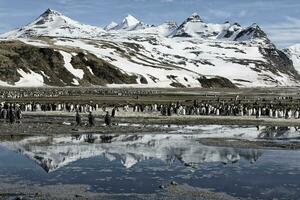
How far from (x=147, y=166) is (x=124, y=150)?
5329 millimetres

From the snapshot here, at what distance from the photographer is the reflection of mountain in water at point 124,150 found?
29.0 m

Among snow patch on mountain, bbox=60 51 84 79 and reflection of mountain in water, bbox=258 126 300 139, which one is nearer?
reflection of mountain in water, bbox=258 126 300 139

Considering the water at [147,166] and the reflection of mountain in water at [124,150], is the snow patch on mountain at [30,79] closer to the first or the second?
the reflection of mountain in water at [124,150]

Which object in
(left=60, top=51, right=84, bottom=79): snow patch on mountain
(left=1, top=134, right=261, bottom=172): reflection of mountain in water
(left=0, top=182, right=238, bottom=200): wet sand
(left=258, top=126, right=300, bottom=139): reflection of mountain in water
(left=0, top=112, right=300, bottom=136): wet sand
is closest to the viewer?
(left=0, top=182, right=238, bottom=200): wet sand

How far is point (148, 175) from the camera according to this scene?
976 inches

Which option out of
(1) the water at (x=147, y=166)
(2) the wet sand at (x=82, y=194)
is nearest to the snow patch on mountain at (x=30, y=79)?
(1) the water at (x=147, y=166)

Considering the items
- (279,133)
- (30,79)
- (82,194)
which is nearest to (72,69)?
(30,79)

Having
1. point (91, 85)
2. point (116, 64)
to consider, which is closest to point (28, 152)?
point (91, 85)

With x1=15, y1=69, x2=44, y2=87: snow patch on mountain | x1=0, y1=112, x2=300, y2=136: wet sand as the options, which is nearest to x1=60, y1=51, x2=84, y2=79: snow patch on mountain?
x1=15, y1=69, x2=44, y2=87: snow patch on mountain

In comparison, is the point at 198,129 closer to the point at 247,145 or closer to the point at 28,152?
the point at 247,145

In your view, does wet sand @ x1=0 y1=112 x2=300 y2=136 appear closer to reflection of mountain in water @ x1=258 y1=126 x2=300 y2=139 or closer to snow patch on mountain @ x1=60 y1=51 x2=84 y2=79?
reflection of mountain in water @ x1=258 y1=126 x2=300 y2=139

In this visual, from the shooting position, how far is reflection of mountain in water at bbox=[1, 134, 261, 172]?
2900cm

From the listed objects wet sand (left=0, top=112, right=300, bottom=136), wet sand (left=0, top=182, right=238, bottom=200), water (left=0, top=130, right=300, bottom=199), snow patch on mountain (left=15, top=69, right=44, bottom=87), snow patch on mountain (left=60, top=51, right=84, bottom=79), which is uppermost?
snow patch on mountain (left=60, top=51, right=84, bottom=79)

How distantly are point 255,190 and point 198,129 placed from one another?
23324mm
